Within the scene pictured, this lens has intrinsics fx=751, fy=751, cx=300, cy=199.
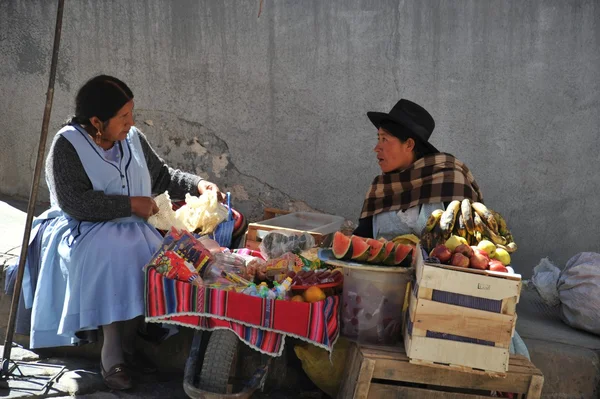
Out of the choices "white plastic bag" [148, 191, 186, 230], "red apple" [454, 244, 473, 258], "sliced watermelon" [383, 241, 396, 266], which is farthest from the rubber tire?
"red apple" [454, 244, 473, 258]

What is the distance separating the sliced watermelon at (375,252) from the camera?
11.3 feet

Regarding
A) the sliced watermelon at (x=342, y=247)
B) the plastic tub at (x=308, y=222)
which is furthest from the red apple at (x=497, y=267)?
the plastic tub at (x=308, y=222)

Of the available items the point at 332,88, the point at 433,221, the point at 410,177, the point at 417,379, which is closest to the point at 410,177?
the point at 410,177

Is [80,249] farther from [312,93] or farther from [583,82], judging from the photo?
[583,82]

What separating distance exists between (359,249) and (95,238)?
50.1 inches

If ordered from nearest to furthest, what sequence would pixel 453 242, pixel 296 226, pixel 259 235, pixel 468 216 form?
pixel 453 242 < pixel 468 216 < pixel 259 235 < pixel 296 226

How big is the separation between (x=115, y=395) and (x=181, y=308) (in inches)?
23.0

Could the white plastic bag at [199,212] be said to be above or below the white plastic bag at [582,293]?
above

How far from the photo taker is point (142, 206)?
3723 millimetres

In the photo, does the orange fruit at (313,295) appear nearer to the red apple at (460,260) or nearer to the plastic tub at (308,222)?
the red apple at (460,260)

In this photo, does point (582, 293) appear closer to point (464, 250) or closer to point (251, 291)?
point (464, 250)

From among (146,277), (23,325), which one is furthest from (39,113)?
(146,277)

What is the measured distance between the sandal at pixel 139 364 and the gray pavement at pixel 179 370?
6 centimetres

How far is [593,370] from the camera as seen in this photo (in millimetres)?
3912
